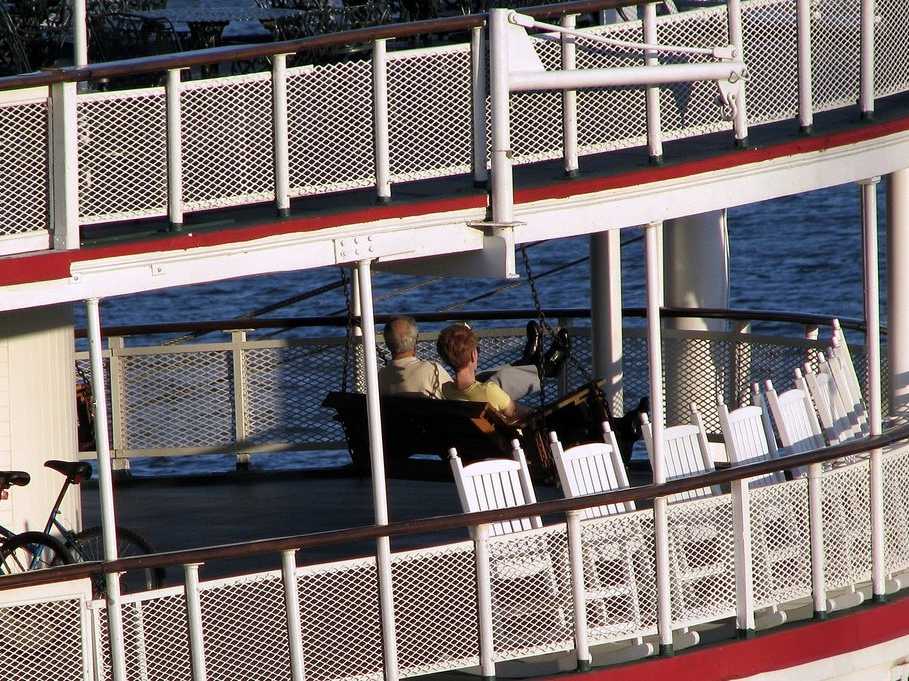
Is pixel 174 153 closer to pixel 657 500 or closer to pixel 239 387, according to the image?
pixel 657 500

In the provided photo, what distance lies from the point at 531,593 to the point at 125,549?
8.18 ft

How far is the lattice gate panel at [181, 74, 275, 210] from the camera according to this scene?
29.4 ft

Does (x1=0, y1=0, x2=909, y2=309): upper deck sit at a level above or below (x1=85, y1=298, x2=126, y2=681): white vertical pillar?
above

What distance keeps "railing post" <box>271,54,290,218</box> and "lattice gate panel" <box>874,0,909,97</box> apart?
11.6 feet

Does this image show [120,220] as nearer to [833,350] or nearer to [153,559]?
[153,559]

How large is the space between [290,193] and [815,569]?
3386mm

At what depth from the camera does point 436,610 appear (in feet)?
30.6

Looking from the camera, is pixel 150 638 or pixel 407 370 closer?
pixel 150 638

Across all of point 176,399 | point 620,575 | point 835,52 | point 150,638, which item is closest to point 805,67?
point 835,52

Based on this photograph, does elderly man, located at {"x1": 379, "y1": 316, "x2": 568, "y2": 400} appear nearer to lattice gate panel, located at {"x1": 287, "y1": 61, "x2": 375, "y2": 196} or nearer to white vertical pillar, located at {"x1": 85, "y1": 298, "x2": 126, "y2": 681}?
lattice gate panel, located at {"x1": 287, "y1": 61, "x2": 375, "y2": 196}

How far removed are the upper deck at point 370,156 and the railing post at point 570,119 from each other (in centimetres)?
2

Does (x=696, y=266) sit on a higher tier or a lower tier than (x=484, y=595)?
higher

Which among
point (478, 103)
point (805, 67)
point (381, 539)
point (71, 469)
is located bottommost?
point (381, 539)

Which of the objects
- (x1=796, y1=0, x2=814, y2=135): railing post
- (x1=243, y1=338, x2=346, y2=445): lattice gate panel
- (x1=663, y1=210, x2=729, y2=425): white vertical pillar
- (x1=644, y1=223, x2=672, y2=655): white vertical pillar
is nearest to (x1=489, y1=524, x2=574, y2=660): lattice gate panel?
(x1=644, y1=223, x2=672, y2=655): white vertical pillar
